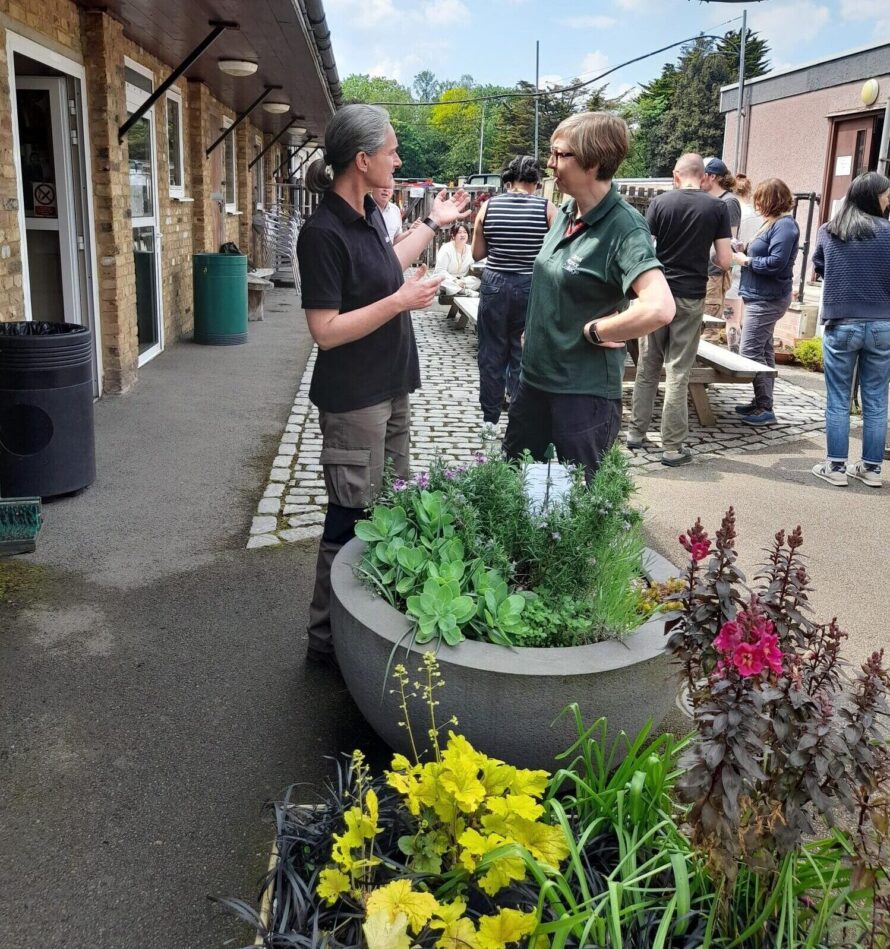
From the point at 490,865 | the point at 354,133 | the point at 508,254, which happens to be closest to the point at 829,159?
the point at 508,254

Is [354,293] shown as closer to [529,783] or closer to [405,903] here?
[529,783]

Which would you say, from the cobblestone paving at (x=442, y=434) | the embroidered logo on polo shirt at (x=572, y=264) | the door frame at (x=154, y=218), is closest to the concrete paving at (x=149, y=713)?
the cobblestone paving at (x=442, y=434)

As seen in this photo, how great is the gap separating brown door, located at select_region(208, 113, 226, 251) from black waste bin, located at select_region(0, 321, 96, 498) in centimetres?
771

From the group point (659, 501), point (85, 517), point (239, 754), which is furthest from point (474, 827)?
point (659, 501)

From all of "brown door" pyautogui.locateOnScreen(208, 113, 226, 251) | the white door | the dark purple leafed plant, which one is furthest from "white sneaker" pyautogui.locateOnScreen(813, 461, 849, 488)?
"brown door" pyautogui.locateOnScreen(208, 113, 226, 251)

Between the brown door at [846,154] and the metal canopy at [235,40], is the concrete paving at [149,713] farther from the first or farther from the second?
the brown door at [846,154]

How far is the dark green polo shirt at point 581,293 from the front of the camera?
319cm

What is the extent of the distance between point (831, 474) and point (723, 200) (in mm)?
2797

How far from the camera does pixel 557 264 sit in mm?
3373

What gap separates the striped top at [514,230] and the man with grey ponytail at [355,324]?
312cm

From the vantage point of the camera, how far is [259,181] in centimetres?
1977

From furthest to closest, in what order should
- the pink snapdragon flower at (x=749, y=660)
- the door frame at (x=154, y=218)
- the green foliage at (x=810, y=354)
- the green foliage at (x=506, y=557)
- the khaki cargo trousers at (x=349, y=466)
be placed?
1. the green foliage at (x=810, y=354)
2. the door frame at (x=154, y=218)
3. the khaki cargo trousers at (x=349, y=466)
4. the green foliage at (x=506, y=557)
5. the pink snapdragon flower at (x=749, y=660)

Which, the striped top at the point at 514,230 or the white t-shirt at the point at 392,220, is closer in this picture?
the striped top at the point at 514,230

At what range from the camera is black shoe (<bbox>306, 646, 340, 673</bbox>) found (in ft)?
11.8
